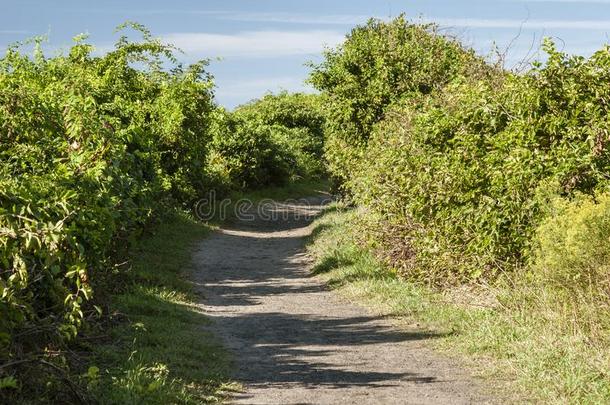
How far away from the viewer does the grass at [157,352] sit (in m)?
7.72

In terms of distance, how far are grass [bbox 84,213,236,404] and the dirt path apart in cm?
33

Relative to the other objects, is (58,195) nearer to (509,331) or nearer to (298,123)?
(509,331)

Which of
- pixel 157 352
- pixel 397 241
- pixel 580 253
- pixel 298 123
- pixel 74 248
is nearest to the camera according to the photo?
pixel 74 248

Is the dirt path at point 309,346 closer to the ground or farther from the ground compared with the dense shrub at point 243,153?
closer to the ground

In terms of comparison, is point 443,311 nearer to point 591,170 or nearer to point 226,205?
point 591,170

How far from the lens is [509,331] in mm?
9852

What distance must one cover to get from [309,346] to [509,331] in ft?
8.36

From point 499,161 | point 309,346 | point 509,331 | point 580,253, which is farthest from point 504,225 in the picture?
point 309,346

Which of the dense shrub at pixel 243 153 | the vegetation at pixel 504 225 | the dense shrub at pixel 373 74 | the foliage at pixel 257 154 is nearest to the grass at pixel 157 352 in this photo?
the vegetation at pixel 504 225

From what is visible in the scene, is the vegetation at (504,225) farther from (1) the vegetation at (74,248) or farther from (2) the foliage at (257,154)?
(2) the foliage at (257,154)

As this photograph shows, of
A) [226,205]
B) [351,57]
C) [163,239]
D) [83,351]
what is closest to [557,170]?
[83,351]

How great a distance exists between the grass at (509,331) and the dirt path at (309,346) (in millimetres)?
357

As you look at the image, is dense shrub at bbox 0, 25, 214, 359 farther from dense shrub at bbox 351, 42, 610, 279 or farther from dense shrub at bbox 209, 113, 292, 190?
dense shrub at bbox 209, 113, 292, 190

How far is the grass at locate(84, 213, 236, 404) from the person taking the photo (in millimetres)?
7723
